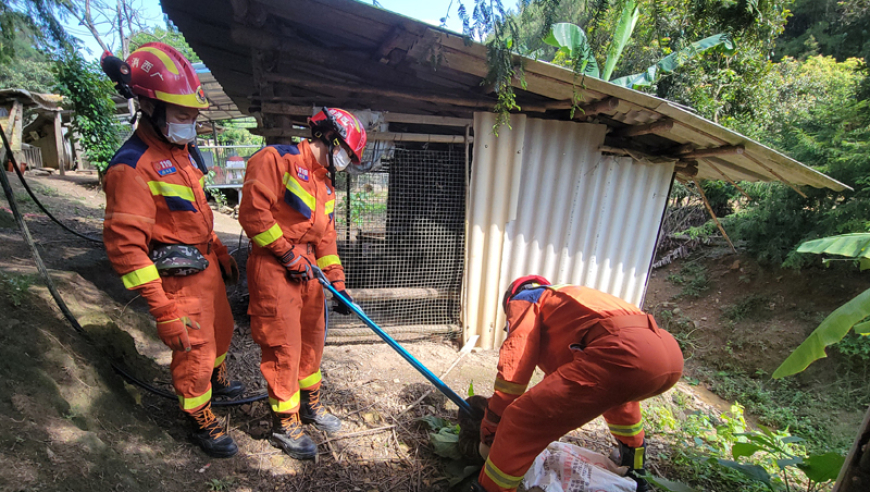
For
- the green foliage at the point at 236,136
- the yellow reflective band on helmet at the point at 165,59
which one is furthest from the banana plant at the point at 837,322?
the green foliage at the point at 236,136

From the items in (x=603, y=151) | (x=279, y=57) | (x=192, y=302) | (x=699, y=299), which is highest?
(x=279, y=57)

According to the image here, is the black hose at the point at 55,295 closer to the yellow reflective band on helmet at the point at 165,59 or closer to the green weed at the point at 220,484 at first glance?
the green weed at the point at 220,484

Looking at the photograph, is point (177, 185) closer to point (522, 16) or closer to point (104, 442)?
point (104, 442)

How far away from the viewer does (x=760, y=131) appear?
24.6ft

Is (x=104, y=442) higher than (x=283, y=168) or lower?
lower

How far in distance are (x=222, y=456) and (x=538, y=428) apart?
1893mm

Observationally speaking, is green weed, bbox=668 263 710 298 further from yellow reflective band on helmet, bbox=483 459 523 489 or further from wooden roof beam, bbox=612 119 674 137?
yellow reflective band on helmet, bbox=483 459 523 489

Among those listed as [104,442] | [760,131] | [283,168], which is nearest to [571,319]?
[283,168]

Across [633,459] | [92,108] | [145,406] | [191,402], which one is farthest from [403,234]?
[92,108]

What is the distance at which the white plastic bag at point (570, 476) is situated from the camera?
201 cm

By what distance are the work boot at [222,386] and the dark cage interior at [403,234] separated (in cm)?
114

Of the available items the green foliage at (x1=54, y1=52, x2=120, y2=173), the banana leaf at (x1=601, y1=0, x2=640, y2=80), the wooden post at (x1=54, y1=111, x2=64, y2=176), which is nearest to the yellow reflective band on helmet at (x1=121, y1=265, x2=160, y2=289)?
the banana leaf at (x1=601, y1=0, x2=640, y2=80)

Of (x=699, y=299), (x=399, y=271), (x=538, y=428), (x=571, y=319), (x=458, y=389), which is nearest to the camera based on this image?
(x=538, y=428)

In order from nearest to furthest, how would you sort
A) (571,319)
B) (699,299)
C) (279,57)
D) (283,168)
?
(571,319) → (283,168) → (279,57) → (699,299)
